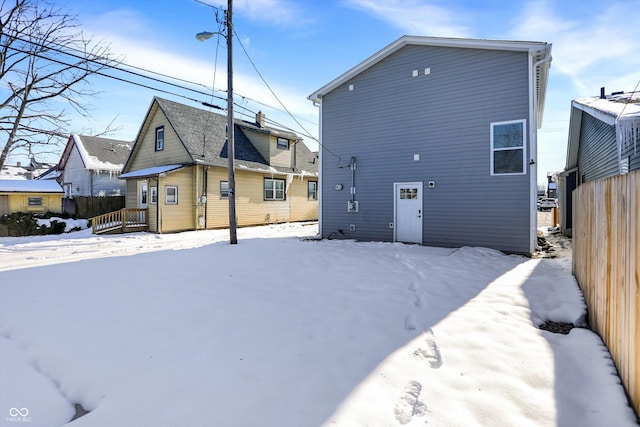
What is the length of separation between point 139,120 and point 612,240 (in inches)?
723

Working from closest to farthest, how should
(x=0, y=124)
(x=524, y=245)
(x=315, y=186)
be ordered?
1. (x=524, y=245)
2. (x=0, y=124)
3. (x=315, y=186)

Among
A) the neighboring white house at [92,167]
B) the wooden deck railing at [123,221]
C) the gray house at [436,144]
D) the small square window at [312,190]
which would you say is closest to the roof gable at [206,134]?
the small square window at [312,190]

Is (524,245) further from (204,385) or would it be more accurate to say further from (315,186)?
(315,186)

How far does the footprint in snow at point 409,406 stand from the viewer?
6.39 feet

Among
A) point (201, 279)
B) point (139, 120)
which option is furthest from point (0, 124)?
point (201, 279)

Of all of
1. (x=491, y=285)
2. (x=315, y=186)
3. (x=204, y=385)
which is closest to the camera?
(x=204, y=385)

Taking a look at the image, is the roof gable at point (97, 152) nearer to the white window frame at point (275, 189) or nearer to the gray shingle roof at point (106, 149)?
the gray shingle roof at point (106, 149)

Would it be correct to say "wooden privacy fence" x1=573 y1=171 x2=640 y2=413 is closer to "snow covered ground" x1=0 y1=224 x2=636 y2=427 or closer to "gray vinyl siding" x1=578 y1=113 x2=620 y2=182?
"snow covered ground" x1=0 y1=224 x2=636 y2=427

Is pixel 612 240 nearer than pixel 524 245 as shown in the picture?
Yes

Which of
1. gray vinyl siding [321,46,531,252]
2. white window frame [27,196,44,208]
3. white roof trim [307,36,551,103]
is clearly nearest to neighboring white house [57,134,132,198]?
white window frame [27,196,44,208]

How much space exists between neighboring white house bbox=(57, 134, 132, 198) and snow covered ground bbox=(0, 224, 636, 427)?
59.5 ft

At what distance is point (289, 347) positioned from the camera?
2855mm

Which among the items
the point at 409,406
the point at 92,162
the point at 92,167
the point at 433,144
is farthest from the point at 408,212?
the point at 92,162

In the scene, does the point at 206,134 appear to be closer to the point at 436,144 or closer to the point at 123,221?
the point at 123,221
